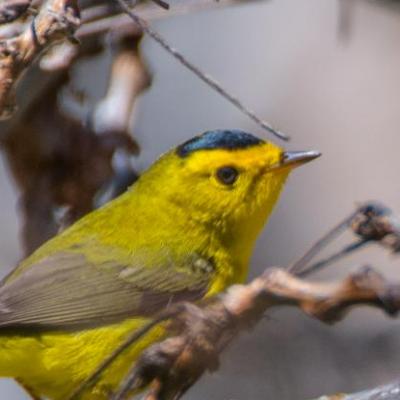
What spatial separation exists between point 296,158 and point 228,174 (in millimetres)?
268

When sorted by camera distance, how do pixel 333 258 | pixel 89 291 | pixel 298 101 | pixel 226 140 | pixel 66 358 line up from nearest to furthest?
pixel 333 258, pixel 66 358, pixel 89 291, pixel 226 140, pixel 298 101

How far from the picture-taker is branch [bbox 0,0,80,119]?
3.25 m

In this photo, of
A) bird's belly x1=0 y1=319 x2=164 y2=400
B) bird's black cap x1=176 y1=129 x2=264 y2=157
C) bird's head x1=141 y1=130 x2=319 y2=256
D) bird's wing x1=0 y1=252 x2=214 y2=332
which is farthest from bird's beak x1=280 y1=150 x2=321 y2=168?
bird's belly x1=0 y1=319 x2=164 y2=400

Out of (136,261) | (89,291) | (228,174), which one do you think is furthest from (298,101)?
(89,291)

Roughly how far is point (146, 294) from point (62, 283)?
280mm

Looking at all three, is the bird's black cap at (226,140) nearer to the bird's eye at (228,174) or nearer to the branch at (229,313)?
the bird's eye at (228,174)

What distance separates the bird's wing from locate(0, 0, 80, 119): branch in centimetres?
59

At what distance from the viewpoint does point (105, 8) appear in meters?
3.97

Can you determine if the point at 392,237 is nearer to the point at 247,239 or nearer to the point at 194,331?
the point at 194,331

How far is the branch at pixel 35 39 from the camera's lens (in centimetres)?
325

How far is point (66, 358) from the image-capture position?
3.28 metres

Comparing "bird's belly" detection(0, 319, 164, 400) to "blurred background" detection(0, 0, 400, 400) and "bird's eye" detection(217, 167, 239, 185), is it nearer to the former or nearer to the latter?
"bird's eye" detection(217, 167, 239, 185)

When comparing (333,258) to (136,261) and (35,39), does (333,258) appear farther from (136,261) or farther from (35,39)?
(136,261)

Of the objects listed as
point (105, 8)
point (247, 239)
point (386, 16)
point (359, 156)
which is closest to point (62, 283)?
point (247, 239)
